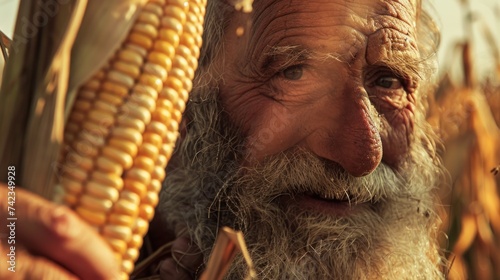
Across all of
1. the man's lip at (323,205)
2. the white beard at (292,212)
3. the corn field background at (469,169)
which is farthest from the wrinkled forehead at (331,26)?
the corn field background at (469,169)

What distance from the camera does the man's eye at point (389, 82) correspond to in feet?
6.84

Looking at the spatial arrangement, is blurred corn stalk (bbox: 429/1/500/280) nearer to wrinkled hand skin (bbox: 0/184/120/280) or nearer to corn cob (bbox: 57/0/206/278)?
corn cob (bbox: 57/0/206/278)

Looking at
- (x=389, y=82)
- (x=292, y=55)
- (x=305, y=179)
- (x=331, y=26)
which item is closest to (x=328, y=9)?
(x=331, y=26)

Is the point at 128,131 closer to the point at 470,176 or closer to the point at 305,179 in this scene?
the point at 305,179

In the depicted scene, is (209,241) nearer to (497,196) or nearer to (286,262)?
(286,262)

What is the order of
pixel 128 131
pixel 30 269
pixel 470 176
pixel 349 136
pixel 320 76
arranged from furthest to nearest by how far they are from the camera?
1. pixel 470 176
2. pixel 320 76
3. pixel 349 136
4. pixel 128 131
5. pixel 30 269

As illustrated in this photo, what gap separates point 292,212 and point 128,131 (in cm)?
95

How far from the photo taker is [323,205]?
1.99 metres

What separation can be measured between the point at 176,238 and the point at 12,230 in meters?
1.29

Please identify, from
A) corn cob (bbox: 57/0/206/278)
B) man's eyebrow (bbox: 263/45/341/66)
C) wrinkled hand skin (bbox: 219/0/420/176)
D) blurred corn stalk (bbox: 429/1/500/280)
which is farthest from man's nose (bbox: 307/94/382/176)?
blurred corn stalk (bbox: 429/1/500/280)

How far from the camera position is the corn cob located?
1.09m

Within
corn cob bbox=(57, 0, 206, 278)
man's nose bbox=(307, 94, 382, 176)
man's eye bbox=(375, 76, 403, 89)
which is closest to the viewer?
corn cob bbox=(57, 0, 206, 278)

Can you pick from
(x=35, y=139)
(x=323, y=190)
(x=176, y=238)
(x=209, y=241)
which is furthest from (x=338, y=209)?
(x=35, y=139)

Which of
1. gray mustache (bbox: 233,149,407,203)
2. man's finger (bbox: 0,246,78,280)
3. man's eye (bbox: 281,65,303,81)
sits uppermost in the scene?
man's eye (bbox: 281,65,303,81)
